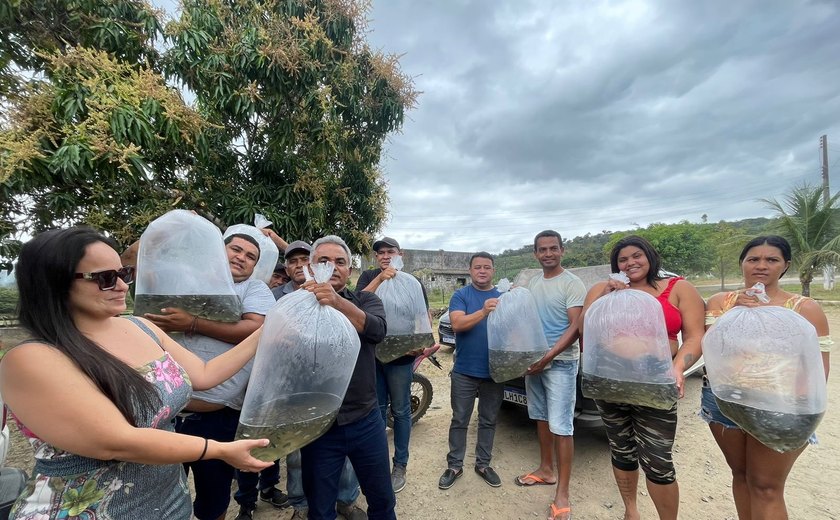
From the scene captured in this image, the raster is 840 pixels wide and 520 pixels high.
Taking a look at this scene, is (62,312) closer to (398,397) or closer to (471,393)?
(398,397)

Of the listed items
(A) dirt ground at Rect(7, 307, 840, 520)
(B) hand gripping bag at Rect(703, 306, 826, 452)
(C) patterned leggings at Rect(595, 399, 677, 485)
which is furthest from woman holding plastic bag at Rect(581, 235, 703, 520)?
(A) dirt ground at Rect(7, 307, 840, 520)

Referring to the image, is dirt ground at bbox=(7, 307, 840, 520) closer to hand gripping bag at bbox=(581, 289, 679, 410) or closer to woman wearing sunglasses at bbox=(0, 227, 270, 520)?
hand gripping bag at bbox=(581, 289, 679, 410)

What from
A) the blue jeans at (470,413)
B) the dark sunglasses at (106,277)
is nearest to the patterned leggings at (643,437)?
the blue jeans at (470,413)

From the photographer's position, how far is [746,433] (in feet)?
5.95

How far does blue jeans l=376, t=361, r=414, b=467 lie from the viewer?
2.81m

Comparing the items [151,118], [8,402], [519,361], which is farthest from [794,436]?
[151,118]

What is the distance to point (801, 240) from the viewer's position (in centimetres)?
1054

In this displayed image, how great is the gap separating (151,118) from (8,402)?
10.1 feet

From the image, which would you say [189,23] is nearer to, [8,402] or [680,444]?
[8,402]

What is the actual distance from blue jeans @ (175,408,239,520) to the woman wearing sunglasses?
0.63 meters

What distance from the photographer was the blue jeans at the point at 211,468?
1.81m

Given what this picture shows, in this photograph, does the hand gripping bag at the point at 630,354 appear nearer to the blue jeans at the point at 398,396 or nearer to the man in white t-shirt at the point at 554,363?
the man in white t-shirt at the point at 554,363

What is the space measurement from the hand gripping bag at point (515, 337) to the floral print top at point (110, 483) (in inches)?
76.0

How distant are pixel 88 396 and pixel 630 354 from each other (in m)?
2.16
